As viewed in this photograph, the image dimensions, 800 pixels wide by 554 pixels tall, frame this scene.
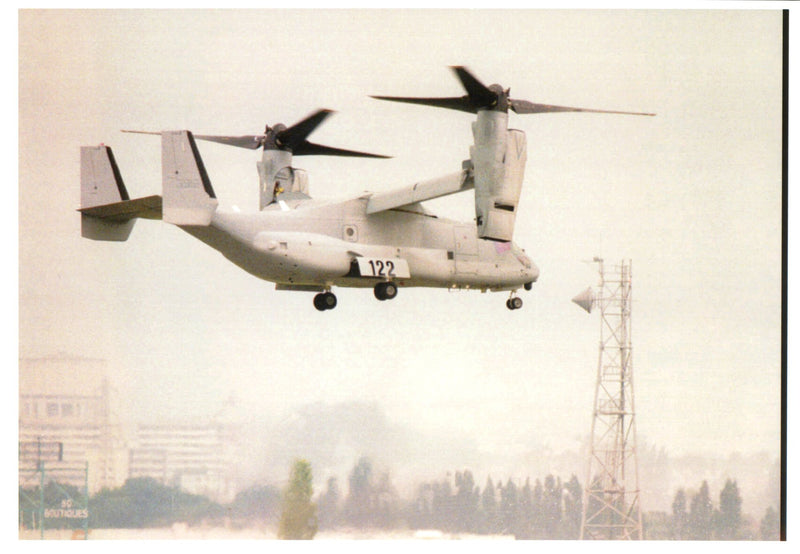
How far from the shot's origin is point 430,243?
22453mm

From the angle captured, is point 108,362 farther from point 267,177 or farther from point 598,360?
point 598,360

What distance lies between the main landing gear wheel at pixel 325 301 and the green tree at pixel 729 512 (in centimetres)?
762

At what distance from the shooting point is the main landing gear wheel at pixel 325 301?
22.2 metres

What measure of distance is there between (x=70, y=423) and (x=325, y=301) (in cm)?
480

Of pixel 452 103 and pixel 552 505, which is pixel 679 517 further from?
pixel 452 103

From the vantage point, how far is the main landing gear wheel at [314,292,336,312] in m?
22.2

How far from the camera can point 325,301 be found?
22.2 metres

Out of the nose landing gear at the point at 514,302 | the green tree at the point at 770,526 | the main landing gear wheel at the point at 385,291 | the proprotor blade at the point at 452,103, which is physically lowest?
the green tree at the point at 770,526

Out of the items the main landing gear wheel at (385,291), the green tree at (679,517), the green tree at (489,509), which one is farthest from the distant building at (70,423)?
the green tree at (679,517)

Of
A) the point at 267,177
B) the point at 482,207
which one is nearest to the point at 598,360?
the point at 482,207

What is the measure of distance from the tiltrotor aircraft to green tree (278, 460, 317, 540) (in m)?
2.99

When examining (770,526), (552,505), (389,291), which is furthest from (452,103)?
(770,526)

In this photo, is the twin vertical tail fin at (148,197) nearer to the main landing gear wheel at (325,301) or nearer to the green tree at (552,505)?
the main landing gear wheel at (325,301)

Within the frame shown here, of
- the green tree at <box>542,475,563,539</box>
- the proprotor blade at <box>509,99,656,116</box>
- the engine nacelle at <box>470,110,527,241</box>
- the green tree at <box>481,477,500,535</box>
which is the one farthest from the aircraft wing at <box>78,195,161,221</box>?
the green tree at <box>542,475,563,539</box>
